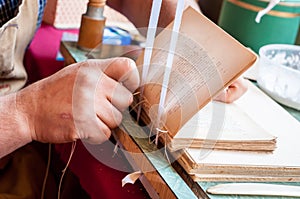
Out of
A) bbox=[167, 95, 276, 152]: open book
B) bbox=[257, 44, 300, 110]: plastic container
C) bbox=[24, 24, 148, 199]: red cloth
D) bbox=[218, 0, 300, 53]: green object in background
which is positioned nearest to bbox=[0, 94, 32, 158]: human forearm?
bbox=[24, 24, 148, 199]: red cloth

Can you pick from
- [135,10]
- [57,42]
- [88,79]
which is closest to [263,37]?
[135,10]

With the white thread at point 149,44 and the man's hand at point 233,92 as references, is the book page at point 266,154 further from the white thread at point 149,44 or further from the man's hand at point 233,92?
the white thread at point 149,44

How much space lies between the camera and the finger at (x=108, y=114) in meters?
0.65

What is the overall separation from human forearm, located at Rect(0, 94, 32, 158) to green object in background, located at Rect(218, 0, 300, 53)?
65 cm

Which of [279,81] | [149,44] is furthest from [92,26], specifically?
[279,81]

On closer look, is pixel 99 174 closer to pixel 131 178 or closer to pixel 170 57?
pixel 131 178

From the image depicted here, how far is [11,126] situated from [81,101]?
0.12 meters

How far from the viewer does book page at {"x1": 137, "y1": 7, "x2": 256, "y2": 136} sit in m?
0.61

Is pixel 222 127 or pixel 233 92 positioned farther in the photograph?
pixel 233 92

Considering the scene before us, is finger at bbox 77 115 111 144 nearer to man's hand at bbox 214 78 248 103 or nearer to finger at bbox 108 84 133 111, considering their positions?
finger at bbox 108 84 133 111

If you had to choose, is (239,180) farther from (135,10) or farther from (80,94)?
(135,10)

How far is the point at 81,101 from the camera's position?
645 millimetres

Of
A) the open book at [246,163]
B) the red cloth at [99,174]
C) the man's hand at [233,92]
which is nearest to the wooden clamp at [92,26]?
the red cloth at [99,174]

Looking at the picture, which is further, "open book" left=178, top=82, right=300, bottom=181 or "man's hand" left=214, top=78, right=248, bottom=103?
"man's hand" left=214, top=78, right=248, bottom=103
